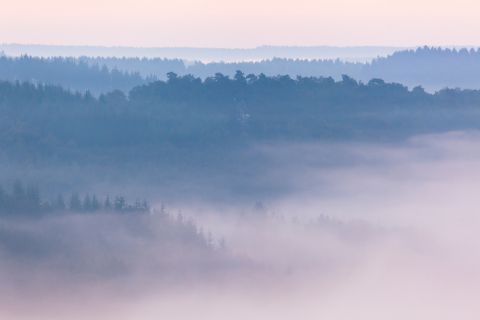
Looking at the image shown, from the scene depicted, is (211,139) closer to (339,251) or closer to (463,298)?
(339,251)

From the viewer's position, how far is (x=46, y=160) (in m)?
162

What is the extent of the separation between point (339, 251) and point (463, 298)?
1903 cm

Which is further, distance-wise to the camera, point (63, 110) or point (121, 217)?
point (63, 110)

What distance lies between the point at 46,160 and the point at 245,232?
36665mm

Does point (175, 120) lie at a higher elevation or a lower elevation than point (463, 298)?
higher

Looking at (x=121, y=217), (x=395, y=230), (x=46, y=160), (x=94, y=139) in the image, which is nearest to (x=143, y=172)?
(x=94, y=139)

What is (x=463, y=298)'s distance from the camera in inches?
5261

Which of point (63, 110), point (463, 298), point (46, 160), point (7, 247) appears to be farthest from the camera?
point (63, 110)

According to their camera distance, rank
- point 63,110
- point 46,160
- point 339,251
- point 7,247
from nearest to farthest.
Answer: point 7,247 → point 339,251 → point 46,160 → point 63,110

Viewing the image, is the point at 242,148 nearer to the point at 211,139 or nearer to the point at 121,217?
the point at 211,139

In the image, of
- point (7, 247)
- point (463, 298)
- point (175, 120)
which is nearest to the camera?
point (7, 247)

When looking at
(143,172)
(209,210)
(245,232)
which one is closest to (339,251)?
(245,232)

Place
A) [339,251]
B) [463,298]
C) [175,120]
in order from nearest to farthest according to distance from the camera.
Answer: [463,298] → [339,251] → [175,120]

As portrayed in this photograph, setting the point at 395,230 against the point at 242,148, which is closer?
the point at 395,230
